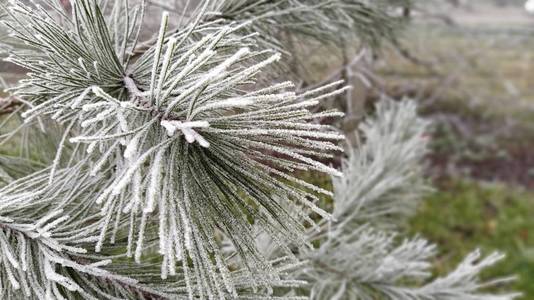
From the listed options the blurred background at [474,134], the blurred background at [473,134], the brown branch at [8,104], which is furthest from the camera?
the blurred background at [474,134]

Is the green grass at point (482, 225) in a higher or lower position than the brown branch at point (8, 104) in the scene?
lower

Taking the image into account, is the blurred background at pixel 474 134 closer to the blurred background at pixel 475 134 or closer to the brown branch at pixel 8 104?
Result: the blurred background at pixel 475 134

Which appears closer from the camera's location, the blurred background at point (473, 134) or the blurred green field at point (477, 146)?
the blurred background at point (473, 134)

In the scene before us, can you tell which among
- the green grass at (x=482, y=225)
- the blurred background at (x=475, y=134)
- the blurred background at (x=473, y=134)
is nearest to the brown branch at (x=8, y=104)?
the blurred background at (x=473, y=134)

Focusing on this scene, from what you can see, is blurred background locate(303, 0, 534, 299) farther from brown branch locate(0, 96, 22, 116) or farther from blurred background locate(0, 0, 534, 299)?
brown branch locate(0, 96, 22, 116)

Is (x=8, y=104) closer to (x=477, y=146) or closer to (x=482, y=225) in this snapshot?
(x=482, y=225)

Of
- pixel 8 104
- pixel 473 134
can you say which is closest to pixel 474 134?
pixel 473 134

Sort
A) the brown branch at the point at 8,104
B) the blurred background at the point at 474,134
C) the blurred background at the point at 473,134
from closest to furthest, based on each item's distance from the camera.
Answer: the brown branch at the point at 8,104
the blurred background at the point at 473,134
the blurred background at the point at 474,134
